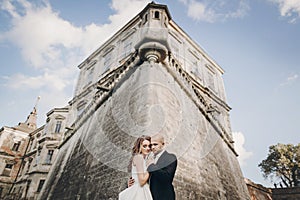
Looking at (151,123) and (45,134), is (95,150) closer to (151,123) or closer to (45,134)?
(151,123)

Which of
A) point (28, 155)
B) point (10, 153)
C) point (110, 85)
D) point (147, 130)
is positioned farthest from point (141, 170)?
point (10, 153)

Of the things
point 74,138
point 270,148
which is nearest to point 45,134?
point 74,138

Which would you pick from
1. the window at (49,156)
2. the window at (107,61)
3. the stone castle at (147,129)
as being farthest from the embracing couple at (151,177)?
the window at (49,156)

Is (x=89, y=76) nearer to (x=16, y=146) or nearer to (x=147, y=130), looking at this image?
Answer: (x=147, y=130)

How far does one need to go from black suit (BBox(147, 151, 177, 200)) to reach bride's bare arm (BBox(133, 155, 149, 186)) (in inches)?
3.1

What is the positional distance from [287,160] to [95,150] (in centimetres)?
2303

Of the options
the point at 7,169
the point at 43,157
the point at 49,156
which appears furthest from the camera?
the point at 7,169

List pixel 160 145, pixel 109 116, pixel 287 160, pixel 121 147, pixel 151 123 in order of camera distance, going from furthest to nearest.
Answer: pixel 287 160 → pixel 109 116 → pixel 121 147 → pixel 151 123 → pixel 160 145

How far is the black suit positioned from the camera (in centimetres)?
261

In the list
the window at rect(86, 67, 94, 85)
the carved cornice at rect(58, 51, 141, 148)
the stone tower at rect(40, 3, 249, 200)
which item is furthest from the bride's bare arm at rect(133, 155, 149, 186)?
the window at rect(86, 67, 94, 85)

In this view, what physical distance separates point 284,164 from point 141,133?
920 inches

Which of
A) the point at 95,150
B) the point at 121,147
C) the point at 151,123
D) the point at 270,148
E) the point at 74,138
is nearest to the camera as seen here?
the point at 151,123

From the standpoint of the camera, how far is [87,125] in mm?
10555

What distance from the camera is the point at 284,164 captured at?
2258cm
